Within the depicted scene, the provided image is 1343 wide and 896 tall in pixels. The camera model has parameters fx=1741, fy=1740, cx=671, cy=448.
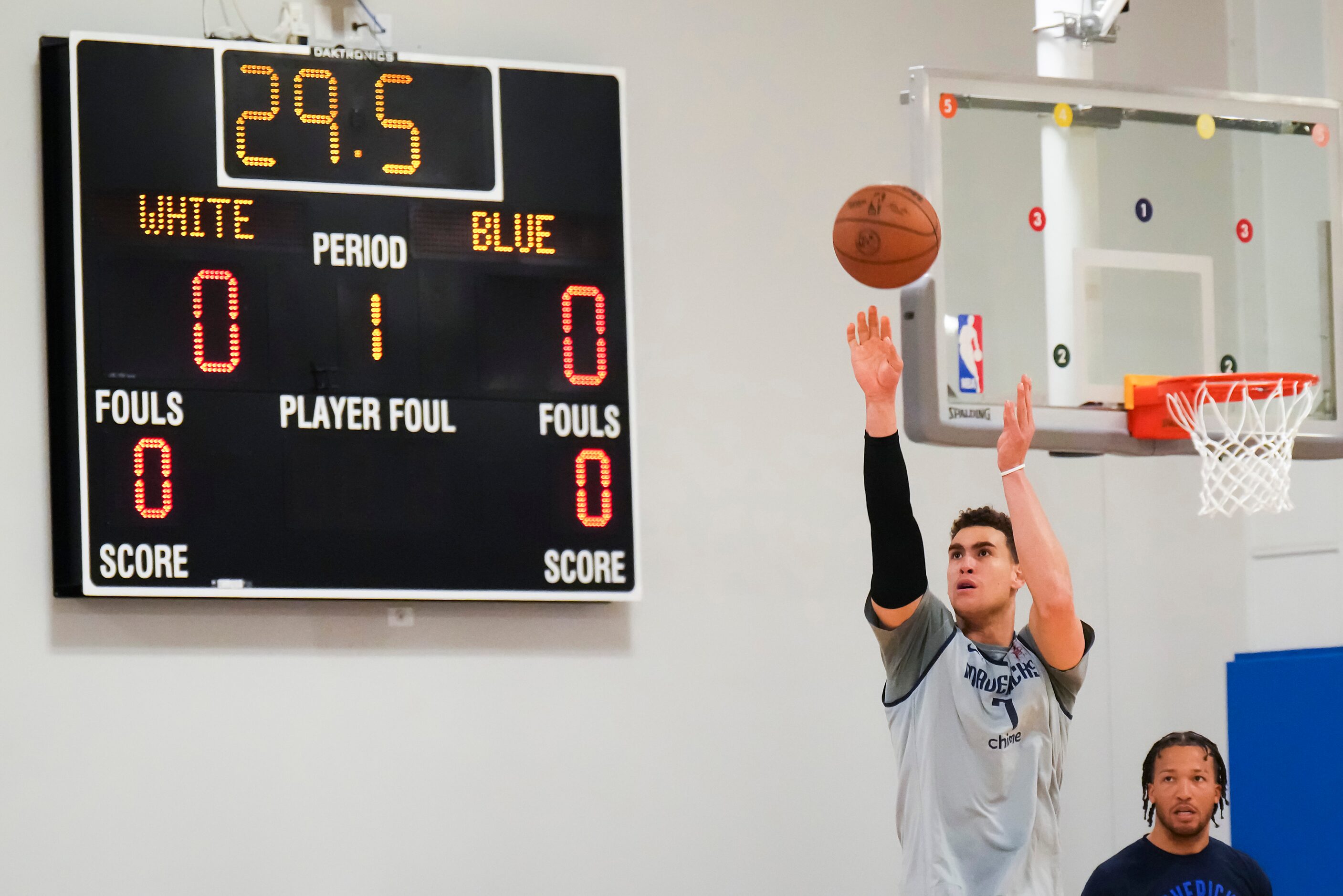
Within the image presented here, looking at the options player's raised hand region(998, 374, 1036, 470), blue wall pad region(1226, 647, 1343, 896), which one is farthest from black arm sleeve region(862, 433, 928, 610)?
blue wall pad region(1226, 647, 1343, 896)

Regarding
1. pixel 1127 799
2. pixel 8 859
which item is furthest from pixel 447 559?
pixel 1127 799

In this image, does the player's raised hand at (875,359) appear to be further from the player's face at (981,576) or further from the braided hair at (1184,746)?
the braided hair at (1184,746)

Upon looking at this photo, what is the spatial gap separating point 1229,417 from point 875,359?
1.29 m

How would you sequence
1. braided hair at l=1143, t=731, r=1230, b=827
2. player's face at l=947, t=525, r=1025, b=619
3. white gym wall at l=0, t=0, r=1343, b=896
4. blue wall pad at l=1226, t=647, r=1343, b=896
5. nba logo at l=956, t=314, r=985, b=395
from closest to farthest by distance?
player's face at l=947, t=525, r=1025, b=619, nba logo at l=956, t=314, r=985, b=395, braided hair at l=1143, t=731, r=1230, b=827, white gym wall at l=0, t=0, r=1343, b=896, blue wall pad at l=1226, t=647, r=1343, b=896

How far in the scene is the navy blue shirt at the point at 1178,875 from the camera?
4406mm

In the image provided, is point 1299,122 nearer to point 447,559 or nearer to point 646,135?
point 646,135

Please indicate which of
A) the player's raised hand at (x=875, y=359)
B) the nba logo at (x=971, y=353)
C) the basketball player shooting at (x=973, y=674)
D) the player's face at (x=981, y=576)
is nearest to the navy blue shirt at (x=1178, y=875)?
the basketball player shooting at (x=973, y=674)

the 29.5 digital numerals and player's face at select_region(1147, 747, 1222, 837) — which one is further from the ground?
the 29.5 digital numerals

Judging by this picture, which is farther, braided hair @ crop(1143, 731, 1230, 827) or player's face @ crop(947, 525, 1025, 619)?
braided hair @ crop(1143, 731, 1230, 827)

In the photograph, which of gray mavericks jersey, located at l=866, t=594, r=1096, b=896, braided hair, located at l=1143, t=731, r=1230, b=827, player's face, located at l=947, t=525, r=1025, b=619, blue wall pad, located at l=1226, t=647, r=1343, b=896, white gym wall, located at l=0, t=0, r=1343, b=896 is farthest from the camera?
blue wall pad, located at l=1226, t=647, r=1343, b=896

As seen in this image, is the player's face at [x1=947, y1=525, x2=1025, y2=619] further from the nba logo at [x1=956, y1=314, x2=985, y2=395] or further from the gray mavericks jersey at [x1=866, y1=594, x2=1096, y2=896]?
the nba logo at [x1=956, y1=314, x2=985, y2=395]

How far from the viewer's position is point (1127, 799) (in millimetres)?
5875

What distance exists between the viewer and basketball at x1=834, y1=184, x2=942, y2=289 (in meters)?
3.92

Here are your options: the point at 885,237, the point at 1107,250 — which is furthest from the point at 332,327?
the point at 1107,250
